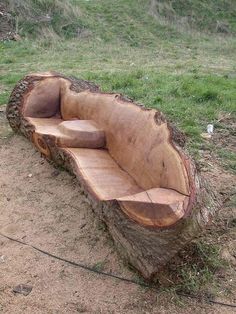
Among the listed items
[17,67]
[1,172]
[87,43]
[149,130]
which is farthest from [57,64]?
[149,130]

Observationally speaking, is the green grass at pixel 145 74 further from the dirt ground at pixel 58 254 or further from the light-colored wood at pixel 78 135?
the dirt ground at pixel 58 254

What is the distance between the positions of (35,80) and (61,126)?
103 centimetres

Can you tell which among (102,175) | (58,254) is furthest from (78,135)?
(58,254)

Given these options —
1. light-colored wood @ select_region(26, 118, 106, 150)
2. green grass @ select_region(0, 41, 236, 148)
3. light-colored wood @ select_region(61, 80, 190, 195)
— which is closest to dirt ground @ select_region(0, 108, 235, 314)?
light-colored wood @ select_region(26, 118, 106, 150)

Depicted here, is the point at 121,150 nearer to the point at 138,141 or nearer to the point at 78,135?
the point at 138,141

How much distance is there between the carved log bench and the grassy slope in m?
0.35

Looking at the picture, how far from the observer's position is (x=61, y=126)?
13.4ft

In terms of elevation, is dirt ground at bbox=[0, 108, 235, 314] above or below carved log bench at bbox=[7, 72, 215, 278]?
below

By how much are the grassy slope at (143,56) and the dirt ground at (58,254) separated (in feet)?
1.22

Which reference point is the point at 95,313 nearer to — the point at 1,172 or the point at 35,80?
the point at 1,172

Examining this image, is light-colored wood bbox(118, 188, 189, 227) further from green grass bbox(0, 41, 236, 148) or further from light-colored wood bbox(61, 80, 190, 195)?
green grass bbox(0, 41, 236, 148)

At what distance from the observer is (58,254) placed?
3.14 meters

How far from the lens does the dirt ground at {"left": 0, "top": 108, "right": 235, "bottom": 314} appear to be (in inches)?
106

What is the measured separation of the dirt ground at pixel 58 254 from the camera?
2688 millimetres
